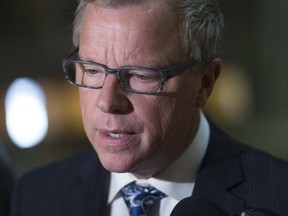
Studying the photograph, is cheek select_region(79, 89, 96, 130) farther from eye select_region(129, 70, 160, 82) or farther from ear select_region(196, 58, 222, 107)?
ear select_region(196, 58, 222, 107)

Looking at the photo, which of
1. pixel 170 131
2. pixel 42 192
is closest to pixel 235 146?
pixel 170 131

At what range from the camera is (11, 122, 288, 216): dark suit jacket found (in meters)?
1.45

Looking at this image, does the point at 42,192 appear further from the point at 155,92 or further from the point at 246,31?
the point at 246,31

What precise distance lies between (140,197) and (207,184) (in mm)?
174

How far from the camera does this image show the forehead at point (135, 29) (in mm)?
1309

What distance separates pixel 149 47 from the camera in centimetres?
131

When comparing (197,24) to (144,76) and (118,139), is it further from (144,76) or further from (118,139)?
(118,139)

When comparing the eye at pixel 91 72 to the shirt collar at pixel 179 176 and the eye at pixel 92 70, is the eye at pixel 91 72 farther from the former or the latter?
the shirt collar at pixel 179 176

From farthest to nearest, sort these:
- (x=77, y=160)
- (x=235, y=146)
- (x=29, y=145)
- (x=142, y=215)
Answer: (x=29, y=145) < (x=77, y=160) < (x=235, y=146) < (x=142, y=215)

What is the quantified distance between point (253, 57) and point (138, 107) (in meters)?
4.84

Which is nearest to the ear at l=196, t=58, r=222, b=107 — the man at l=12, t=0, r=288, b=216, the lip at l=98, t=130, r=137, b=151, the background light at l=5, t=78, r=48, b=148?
the man at l=12, t=0, r=288, b=216

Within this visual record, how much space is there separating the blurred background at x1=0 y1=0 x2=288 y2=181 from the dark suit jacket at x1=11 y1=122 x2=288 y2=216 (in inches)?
157

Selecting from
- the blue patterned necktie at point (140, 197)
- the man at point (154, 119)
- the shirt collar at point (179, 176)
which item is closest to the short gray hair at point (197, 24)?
the man at point (154, 119)

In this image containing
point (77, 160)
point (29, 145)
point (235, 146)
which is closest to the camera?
point (235, 146)
